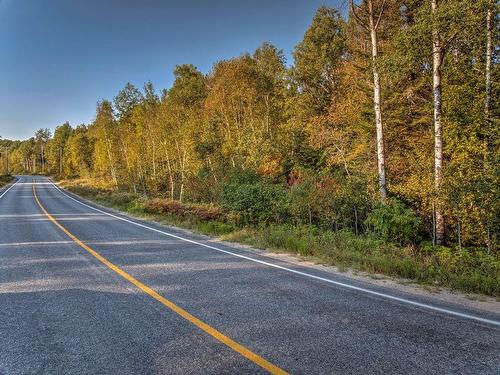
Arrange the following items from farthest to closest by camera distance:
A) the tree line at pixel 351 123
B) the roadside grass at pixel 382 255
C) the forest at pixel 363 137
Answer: the tree line at pixel 351 123
the forest at pixel 363 137
the roadside grass at pixel 382 255

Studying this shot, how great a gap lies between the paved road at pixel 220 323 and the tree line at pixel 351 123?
5755 millimetres

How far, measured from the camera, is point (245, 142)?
1058 inches

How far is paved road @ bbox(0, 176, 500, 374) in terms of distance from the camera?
3.55 meters

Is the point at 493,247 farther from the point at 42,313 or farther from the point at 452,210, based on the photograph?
the point at 42,313

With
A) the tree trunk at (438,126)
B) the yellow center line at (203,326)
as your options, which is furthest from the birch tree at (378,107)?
the yellow center line at (203,326)

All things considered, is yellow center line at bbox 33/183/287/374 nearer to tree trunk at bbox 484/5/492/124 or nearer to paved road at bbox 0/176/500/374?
paved road at bbox 0/176/500/374

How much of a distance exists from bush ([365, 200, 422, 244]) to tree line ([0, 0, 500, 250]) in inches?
7.2

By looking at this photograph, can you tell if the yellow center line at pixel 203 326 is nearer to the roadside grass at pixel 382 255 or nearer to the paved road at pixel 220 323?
the paved road at pixel 220 323

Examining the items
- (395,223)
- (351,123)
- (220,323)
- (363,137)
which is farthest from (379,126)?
(220,323)

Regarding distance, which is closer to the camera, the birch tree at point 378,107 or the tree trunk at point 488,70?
the tree trunk at point 488,70

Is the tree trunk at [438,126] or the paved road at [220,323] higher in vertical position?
the tree trunk at [438,126]

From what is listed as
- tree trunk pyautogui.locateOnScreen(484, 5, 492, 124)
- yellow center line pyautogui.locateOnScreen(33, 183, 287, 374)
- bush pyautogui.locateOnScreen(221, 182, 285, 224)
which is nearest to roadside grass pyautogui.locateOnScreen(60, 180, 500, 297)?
bush pyautogui.locateOnScreen(221, 182, 285, 224)

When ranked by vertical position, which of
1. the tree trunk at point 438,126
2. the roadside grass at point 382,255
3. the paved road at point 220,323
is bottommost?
the roadside grass at point 382,255

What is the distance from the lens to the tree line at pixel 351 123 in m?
10.7
